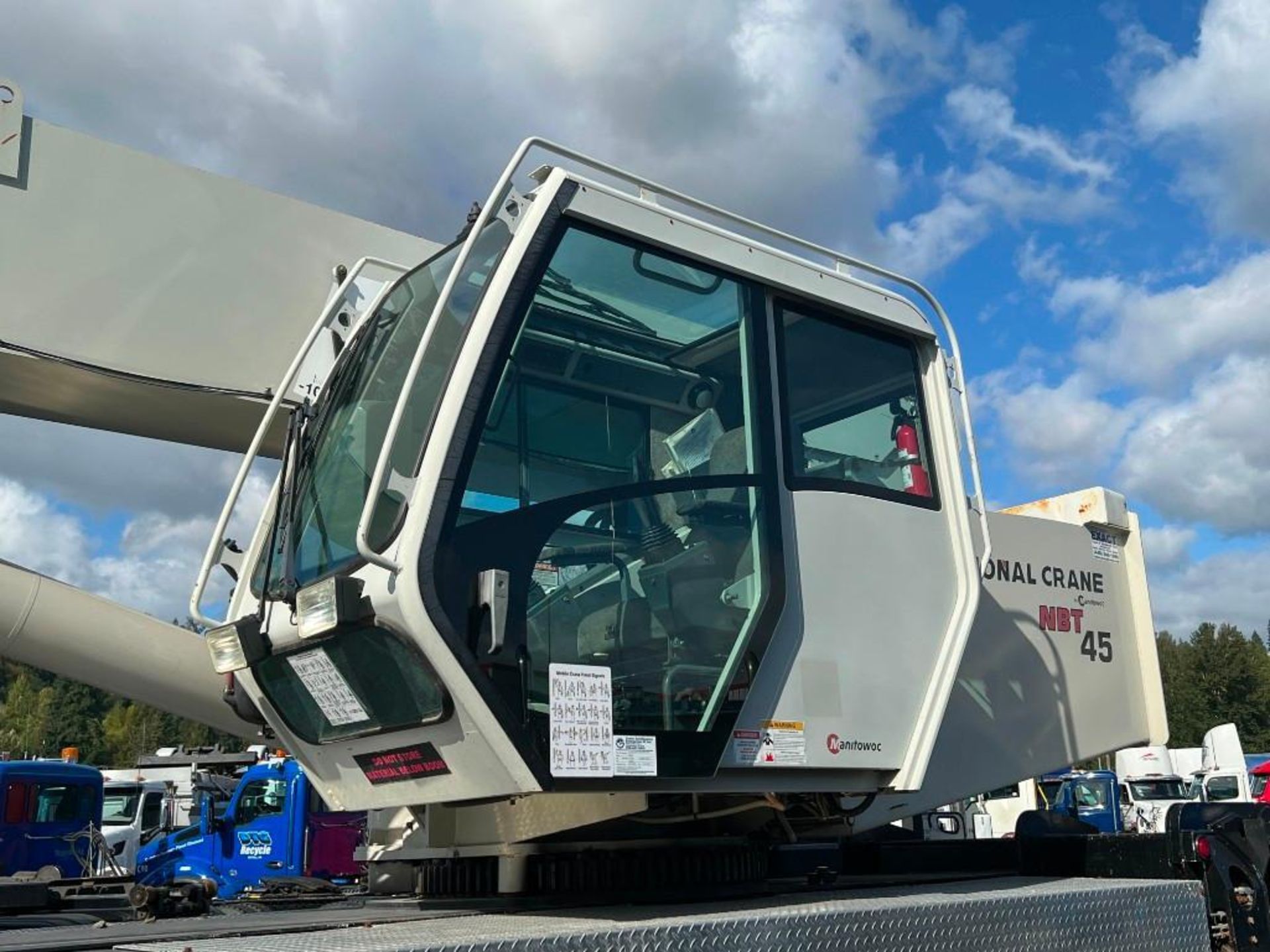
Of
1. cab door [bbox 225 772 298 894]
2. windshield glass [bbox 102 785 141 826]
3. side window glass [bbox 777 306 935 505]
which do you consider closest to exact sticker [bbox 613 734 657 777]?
side window glass [bbox 777 306 935 505]

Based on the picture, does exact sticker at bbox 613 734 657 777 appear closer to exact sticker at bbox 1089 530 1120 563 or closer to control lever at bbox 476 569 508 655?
control lever at bbox 476 569 508 655

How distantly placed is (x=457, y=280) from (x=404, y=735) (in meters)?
1.33

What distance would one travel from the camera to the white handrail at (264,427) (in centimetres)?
419

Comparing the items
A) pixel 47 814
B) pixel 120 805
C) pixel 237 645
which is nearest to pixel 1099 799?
pixel 120 805

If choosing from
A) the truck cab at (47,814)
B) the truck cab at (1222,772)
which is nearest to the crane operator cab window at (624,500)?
the truck cab at (47,814)

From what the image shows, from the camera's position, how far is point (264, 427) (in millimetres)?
4184

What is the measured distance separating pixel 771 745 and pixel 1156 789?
24848 millimetres

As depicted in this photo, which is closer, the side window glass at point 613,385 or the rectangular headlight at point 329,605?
the rectangular headlight at point 329,605

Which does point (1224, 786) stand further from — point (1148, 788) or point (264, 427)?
point (264, 427)

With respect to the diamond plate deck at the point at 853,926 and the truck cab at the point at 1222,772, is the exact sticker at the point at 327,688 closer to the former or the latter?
the diamond plate deck at the point at 853,926

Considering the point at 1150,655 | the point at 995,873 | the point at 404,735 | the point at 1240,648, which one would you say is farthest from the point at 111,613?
the point at 1240,648

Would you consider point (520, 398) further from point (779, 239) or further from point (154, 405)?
point (154, 405)

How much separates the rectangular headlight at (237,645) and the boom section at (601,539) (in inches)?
0.5

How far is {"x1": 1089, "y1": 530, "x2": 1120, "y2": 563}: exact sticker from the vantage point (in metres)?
5.75
